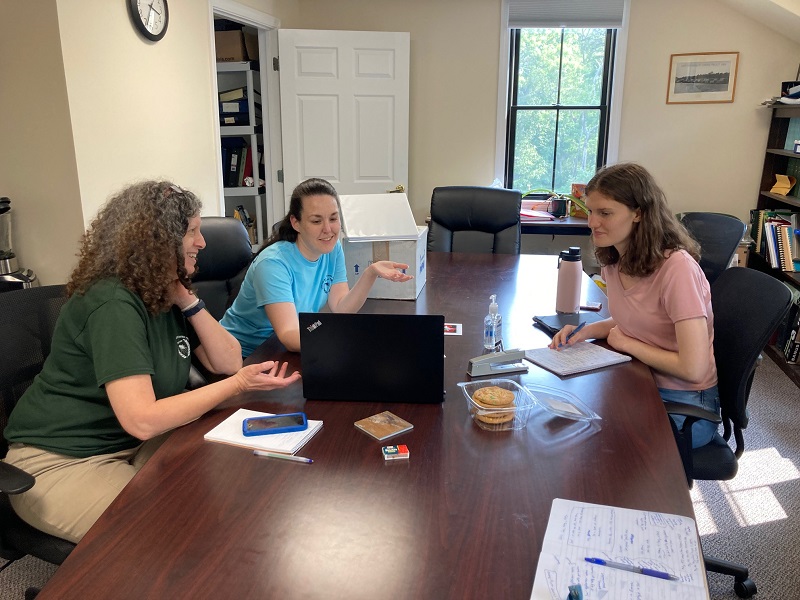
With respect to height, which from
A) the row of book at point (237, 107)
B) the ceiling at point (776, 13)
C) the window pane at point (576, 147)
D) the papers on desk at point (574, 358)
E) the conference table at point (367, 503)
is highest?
the ceiling at point (776, 13)

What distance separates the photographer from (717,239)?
3.66 meters

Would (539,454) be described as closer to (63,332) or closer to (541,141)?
(63,332)

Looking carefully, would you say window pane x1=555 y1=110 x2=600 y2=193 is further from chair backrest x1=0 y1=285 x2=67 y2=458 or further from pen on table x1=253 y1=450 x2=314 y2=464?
pen on table x1=253 y1=450 x2=314 y2=464

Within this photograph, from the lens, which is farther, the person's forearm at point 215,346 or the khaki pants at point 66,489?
the person's forearm at point 215,346

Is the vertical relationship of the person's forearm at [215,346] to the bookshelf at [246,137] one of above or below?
below

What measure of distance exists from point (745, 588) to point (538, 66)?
4.08m

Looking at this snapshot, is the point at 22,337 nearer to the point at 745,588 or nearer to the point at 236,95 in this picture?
the point at 745,588

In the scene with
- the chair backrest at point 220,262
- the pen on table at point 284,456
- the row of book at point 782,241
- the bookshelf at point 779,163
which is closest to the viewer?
the pen on table at point 284,456

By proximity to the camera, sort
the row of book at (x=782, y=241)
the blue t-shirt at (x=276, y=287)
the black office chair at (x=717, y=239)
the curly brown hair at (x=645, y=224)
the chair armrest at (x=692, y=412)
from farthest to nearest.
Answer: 1. the row of book at (x=782, y=241)
2. the black office chair at (x=717, y=239)
3. the blue t-shirt at (x=276, y=287)
4. the curly brown hair at (x=645, y=224)
5. the chair armrest at (x=692, y=412)

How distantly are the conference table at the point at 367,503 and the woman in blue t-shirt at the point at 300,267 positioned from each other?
0.57 m

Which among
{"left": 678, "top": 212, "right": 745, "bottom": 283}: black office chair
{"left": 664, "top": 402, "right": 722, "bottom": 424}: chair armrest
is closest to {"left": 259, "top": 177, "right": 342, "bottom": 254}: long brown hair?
{"left": 664, "top": 402, "right": 722, "bottom": 424}: chair armrest

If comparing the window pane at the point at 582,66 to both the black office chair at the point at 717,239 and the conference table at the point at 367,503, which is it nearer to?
the black office chair at the point at 717,239

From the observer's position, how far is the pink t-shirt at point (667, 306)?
5.48 feet

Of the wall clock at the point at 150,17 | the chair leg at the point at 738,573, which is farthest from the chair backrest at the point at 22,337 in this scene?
the chair leg at the point at 738,573
